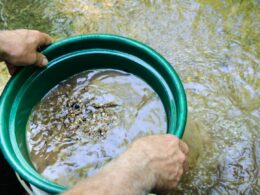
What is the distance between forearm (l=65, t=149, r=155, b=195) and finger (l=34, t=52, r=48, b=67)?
57cm

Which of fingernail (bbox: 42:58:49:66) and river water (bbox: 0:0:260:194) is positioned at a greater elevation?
fingernail (bbox: 42:58:49:66)

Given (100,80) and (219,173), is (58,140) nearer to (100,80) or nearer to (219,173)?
(100,80)

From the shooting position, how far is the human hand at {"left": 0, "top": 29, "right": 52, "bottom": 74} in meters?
1.42

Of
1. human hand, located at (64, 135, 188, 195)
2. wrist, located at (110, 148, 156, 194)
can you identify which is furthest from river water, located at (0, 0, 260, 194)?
wrist, located at (110, 148, 156, 194)

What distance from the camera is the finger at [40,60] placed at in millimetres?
1460

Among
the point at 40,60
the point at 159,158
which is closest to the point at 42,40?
the point at 40,60

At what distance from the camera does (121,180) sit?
3.41ft

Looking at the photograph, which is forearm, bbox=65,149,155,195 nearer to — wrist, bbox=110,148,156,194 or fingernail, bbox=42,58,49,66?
wrist, bbox=110,148,156,194

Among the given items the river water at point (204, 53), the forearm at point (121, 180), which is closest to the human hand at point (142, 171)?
the forearm at point (121, 180)

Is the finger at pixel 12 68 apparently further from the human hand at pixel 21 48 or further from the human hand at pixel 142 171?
the human hand at pixel 142 171

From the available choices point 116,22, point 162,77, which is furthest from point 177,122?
point 116,22

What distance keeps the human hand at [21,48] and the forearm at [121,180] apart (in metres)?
0.58

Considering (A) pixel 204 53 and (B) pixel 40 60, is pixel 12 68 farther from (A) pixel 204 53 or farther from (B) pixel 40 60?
(A) pixel 204 53

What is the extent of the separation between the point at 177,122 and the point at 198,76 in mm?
748
